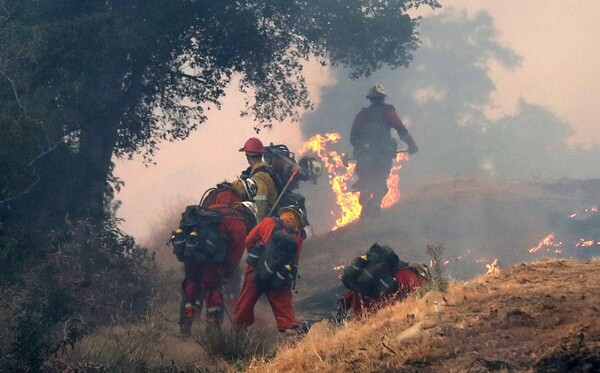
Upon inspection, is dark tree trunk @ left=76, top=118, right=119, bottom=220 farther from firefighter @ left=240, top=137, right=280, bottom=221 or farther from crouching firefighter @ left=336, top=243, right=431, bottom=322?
crouching firefighter @ left=336, top=243, right=431, bottom=322

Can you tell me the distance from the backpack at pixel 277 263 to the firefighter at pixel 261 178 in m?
1.92

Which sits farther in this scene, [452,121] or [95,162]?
[452,121]

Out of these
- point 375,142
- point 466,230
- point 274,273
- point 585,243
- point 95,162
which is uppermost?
point 375,142

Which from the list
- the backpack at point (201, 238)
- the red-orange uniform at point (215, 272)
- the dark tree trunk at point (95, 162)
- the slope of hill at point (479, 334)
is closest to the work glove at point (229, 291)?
the red-orange uniform at point (215, 272)

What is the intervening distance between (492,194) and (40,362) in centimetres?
1771

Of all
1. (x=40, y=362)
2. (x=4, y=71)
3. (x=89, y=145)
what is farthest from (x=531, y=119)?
(x=40, y=362)

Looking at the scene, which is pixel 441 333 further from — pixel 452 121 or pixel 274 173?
pixel 452 121

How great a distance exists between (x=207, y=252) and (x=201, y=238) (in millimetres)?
223

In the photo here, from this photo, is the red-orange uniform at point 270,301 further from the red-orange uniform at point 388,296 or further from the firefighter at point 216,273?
the firefighter at point 216,273

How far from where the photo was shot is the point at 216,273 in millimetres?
10531

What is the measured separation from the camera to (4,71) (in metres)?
11.5

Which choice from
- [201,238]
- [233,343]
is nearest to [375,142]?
[201,238]

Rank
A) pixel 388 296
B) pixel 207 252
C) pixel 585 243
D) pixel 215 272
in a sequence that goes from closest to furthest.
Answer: pixel 388 296
pixel 207 252
pixel 215 272
pixel 585 243

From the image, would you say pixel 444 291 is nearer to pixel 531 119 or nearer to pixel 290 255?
pixel 290 255
